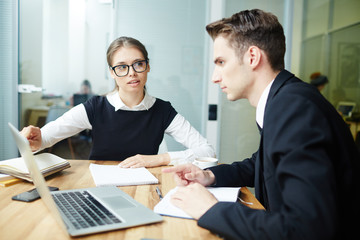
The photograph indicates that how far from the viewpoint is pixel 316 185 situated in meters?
0.69

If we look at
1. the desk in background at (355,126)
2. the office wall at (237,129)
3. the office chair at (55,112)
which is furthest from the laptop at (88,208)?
the desk in background at (355,126)

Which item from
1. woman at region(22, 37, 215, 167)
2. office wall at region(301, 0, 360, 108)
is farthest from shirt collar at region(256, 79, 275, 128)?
office wall at region(301, 0, 360, 108)

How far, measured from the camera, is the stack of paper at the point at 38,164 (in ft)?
4.01

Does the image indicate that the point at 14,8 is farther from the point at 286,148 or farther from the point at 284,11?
the point at 286,148

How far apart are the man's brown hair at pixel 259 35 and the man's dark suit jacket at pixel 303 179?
247 mm

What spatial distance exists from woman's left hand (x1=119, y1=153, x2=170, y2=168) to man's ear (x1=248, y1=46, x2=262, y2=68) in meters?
0.71

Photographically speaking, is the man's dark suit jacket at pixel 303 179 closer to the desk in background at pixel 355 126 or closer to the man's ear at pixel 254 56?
the man's ear at pixel 254 56

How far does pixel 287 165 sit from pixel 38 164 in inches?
39.8

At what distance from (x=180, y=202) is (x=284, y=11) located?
2.80 meters

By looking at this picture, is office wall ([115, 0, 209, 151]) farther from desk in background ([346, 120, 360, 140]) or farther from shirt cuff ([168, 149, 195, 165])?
desk in background ([346, 120, 360, 140])

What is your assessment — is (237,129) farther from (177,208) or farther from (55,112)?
(177,208)

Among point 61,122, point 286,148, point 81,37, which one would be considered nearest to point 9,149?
point 81,37

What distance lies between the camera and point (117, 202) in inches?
38.0

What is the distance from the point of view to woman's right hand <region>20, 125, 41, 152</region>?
5.09 ft
